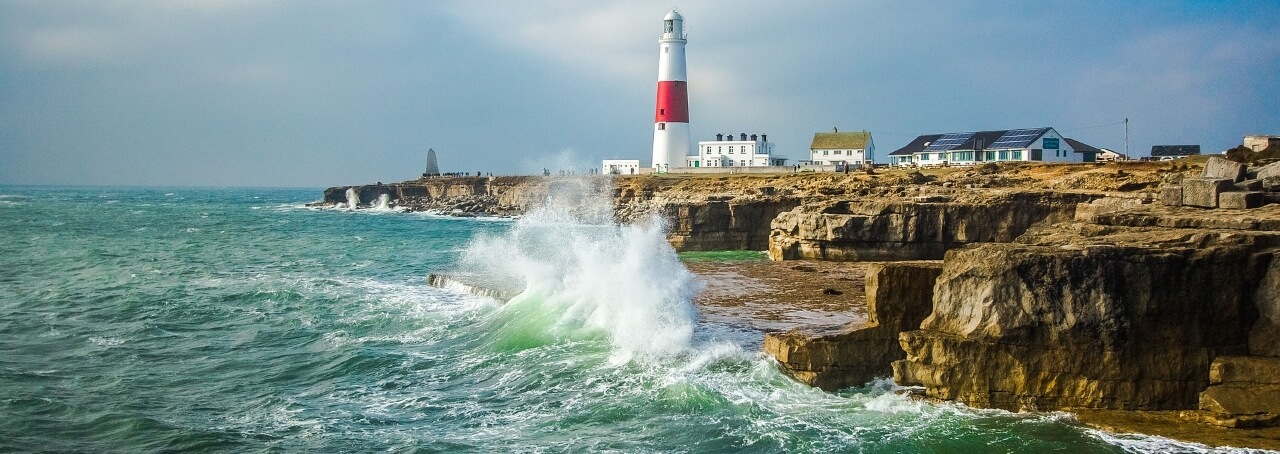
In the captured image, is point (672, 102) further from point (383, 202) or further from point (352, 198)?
point (352, 198)

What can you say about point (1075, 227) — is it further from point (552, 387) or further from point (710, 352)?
point (552, 387)

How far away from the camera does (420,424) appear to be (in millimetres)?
11312

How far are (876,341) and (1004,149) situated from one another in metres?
46.4

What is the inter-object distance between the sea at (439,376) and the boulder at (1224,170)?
676 cm

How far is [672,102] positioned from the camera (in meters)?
57.9

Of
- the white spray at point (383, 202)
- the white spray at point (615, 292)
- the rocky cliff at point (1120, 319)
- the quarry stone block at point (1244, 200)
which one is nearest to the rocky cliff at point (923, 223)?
the white spray at point (615, 292)

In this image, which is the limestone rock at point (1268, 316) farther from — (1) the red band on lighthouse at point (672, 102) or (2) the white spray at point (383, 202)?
(2) the white spray at point (383, 202)

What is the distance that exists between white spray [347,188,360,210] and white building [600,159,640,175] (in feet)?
85.6

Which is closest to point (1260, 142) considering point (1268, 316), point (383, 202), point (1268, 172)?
point (1268, 172)

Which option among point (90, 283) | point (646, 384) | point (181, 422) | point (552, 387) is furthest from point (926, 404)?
point (90, 283)

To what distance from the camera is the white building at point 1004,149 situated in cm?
5359

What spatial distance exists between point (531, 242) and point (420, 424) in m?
23.6

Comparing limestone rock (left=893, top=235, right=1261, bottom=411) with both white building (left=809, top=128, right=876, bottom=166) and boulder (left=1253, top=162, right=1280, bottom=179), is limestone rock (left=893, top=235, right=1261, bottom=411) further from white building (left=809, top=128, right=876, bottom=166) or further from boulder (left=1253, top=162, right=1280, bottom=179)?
white building (left=809, top=128, right=876, bottom=166)

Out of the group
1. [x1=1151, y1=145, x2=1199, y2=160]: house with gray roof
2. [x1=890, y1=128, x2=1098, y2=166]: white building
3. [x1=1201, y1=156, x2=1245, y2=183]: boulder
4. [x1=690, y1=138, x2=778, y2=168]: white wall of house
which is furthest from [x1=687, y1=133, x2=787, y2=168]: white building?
[x1=1201, y1=156, x2=1245, y2=183]: boulder
